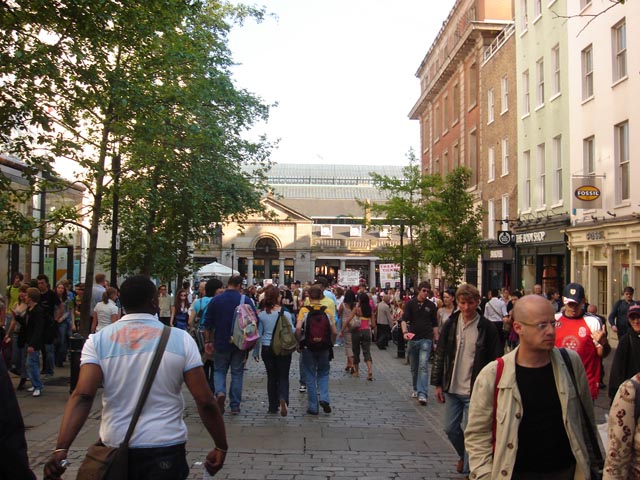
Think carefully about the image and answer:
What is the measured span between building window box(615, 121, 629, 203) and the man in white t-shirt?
60.3 ft

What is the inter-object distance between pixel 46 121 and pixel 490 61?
1028 inches

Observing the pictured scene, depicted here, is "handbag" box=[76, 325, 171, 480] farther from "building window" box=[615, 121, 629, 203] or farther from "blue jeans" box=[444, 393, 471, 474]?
"building window" box=[615, 121, 629, 203]

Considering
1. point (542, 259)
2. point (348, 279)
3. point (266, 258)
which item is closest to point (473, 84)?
point (348, 279)

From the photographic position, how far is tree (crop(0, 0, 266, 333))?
10.8 meters

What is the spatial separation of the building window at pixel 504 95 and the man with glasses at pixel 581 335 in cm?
2434

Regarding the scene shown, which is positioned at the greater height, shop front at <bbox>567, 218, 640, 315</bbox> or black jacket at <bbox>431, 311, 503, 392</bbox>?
shop front at <bbox>567, 218, 640, 315</bbox>

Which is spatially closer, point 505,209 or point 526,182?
point 526,182

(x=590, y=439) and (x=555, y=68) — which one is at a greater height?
(x=555, y=68)

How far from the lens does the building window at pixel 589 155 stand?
22.5 m

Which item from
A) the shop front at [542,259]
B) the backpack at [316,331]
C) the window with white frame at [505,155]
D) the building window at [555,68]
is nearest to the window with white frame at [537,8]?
the building window at [555,68]

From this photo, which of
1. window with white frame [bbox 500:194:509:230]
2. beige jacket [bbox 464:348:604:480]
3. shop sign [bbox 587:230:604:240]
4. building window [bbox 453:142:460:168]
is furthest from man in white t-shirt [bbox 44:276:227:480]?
building window [bbox 453:142:460:168]

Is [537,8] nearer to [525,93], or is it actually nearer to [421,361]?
[525,93]

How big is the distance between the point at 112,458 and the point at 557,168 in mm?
23722

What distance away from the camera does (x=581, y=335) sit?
772cm
